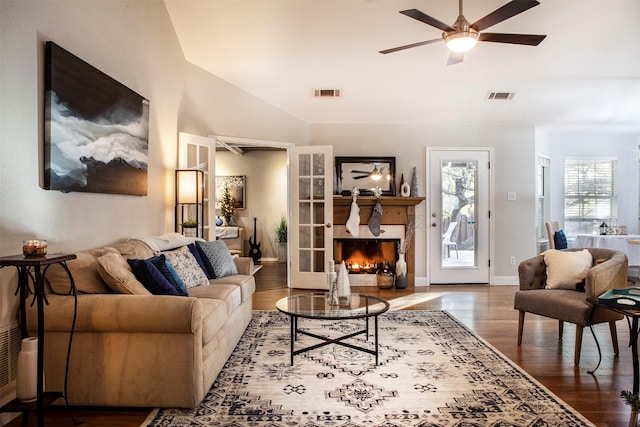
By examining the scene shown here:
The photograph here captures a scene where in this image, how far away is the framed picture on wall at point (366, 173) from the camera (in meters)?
5.97

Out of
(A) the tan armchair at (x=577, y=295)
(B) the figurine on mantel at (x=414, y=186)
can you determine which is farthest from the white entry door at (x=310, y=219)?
(A) the tan armchair at (x=577, y=295)

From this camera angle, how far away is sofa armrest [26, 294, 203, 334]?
215 cm

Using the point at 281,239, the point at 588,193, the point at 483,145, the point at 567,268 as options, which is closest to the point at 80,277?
the point at 567,268

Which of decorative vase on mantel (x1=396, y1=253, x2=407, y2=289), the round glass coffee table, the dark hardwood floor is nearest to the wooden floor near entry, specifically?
the dark hardwood floor

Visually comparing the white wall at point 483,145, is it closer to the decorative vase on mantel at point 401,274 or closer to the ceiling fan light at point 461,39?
the decorative vase on mantel at point 401,274

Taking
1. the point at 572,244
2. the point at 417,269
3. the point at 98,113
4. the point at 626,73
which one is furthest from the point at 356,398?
the point at 572,244

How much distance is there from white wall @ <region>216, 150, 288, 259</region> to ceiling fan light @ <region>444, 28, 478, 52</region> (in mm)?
6156

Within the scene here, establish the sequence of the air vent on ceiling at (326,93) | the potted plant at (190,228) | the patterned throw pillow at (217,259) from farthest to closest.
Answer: the air vent on ceiling at (326,93) < the potted plant at (190,228) < the patterned throw pillow at (217,259)

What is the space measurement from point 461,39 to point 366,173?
320 cm

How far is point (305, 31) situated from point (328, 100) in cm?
137

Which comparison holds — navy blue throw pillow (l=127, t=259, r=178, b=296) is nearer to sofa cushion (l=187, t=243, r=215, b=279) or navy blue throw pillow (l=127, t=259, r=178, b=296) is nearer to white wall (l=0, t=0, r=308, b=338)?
white wall (l=0, t=0, r=308, b=338)

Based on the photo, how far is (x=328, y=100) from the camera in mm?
5473

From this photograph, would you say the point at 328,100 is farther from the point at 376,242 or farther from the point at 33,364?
the point at 33,364

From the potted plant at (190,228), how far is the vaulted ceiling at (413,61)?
1923 millimetres
